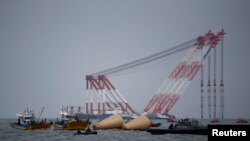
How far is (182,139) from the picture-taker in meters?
97.5

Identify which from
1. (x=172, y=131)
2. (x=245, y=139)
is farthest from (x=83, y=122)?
(x=245, y=139)

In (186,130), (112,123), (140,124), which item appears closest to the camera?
(186,130)

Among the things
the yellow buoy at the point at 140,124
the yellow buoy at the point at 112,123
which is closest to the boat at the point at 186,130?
the yellow buoy at the point at 140,124

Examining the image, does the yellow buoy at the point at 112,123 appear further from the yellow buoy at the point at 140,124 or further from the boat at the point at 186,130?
the boat at the point at 186,130

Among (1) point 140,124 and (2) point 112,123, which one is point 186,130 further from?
(2) point 112,123

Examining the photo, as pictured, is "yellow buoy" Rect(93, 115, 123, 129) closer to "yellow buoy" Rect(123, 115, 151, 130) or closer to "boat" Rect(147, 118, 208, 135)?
"yellow buoy" Rect(123, 115, 151, 130)

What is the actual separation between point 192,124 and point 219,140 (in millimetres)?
77274

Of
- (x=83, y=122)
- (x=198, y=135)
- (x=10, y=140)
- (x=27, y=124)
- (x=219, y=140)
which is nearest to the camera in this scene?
(x=219, y=140)

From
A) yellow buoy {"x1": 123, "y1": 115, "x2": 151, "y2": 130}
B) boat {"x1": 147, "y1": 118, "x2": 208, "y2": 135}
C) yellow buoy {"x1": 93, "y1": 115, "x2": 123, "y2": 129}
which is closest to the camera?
boat {"x1": 147, "y1": 118, "x2": 208, "y2": 135}

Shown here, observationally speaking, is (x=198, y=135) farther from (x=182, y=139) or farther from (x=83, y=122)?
(x=83, y=122)

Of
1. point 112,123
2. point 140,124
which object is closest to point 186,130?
point 140,124

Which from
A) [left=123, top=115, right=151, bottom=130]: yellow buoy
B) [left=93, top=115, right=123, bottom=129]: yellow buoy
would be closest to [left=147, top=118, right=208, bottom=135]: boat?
[left=123, top=115, right=151, bottom=130]: yellow buoy

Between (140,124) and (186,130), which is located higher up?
(140,124)

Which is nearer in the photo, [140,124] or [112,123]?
[140,124]
